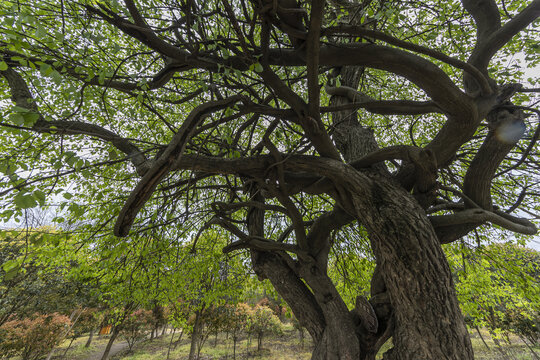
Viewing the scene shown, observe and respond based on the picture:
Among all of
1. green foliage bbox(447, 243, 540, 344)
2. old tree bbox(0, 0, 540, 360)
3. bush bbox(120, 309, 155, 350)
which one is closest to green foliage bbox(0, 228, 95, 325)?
bush bbox(120, 309, 155, 350)

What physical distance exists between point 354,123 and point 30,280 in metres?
14.5

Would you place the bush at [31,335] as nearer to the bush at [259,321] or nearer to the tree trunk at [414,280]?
the bush at [259,321]

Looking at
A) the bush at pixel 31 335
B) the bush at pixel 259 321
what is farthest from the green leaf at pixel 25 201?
the bush at pixel 259 321

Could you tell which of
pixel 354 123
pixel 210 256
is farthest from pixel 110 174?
pixel 354 123

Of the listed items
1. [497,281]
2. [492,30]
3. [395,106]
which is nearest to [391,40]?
[395,106]

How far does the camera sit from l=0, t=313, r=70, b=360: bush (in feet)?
30.9

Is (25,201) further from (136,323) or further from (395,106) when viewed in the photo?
(136,323)

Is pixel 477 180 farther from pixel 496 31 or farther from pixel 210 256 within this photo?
pixel 210 256

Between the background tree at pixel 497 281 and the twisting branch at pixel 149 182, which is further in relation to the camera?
the background tree at pixel 497 281

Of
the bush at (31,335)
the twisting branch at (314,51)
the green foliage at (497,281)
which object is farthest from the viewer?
the bush at (31,335)

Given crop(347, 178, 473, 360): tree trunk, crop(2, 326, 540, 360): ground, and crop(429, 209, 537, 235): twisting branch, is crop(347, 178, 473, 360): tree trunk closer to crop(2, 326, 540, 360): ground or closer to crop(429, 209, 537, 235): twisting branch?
crop(429, 209, 537, 235): twisting branch

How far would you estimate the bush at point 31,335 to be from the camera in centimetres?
943

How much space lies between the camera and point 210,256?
17.8ft

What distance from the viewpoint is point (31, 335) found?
396 inches
